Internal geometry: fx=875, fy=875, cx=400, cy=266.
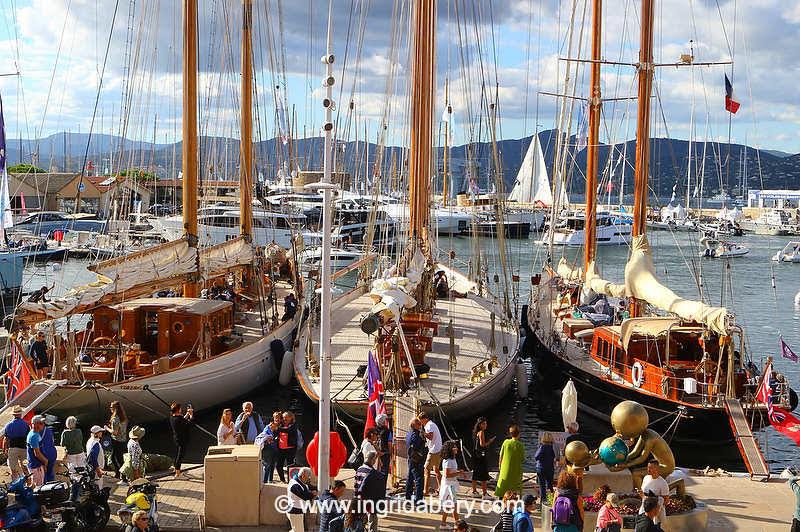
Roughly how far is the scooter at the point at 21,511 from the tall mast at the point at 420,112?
21.3 m

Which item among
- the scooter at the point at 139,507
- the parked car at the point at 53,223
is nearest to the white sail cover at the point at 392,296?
the scooter at the point at 139,507

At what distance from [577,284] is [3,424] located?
2423cm

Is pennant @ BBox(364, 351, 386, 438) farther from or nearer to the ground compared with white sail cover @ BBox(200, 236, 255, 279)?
nearer to the ground

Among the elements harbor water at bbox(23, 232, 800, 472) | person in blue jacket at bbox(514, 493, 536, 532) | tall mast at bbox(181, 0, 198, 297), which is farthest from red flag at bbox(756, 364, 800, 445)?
tall mast at bbox(181, 0, 198, 297)

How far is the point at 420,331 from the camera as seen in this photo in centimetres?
2444


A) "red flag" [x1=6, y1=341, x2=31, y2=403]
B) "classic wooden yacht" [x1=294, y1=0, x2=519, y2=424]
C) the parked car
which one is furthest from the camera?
the parked car

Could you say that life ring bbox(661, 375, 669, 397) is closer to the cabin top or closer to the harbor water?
the harbor water

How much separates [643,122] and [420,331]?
1014 centimetres

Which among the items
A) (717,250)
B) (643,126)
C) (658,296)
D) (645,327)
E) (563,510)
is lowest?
(717,250)

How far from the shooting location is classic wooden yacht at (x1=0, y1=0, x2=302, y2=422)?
21.3m

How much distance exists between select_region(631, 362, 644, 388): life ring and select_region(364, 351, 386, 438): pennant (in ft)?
26.8

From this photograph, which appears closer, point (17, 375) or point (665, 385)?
point (17, 375)

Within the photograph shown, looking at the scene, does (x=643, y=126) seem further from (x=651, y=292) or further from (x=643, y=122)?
(x=651, y=292)
